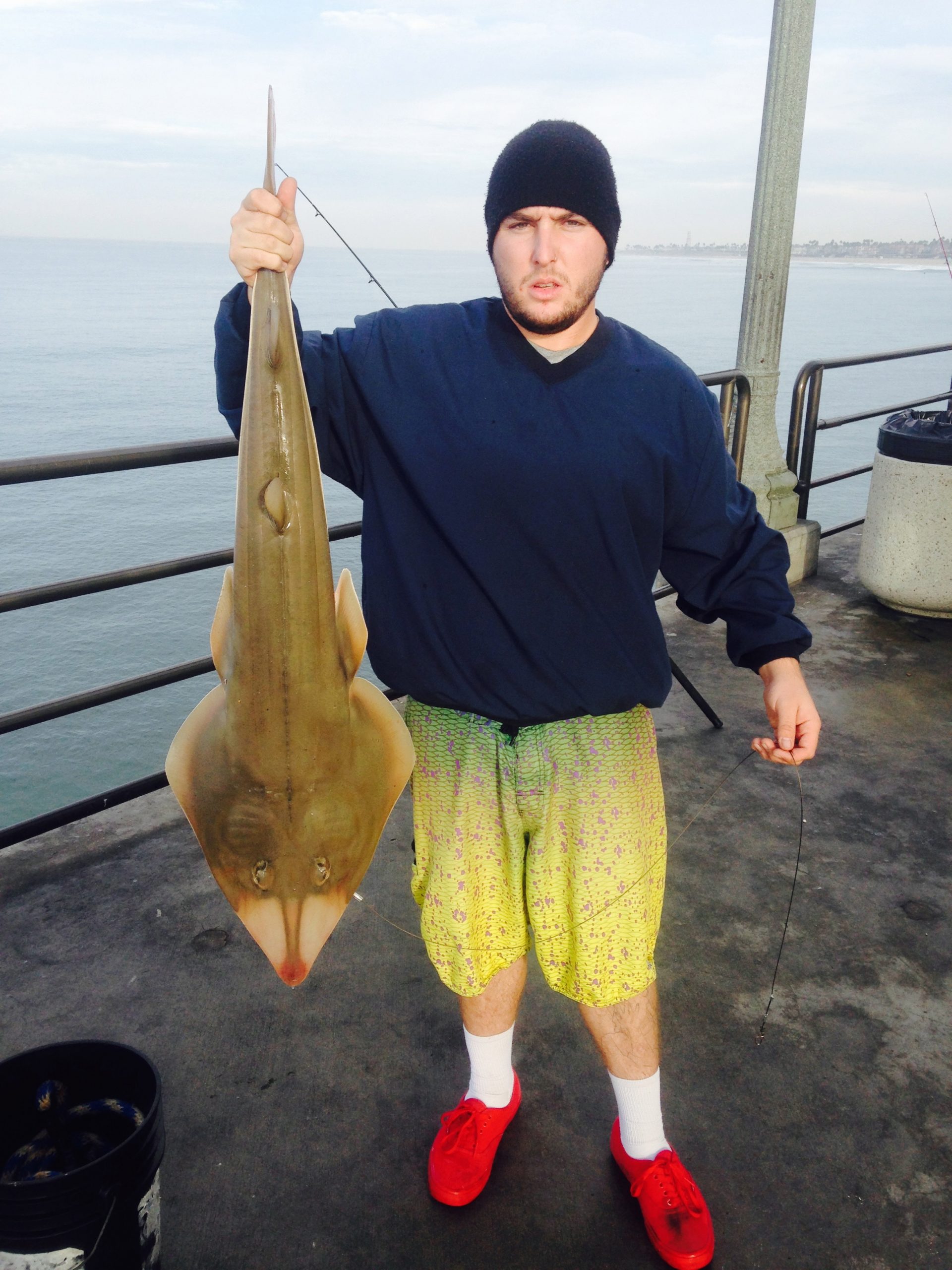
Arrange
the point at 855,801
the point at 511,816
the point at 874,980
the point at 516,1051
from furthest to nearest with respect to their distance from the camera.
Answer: the point at 855,801
the point at 874,980
the point at 516,1051
the point at 511,816

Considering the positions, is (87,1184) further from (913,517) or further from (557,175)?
(913,517)

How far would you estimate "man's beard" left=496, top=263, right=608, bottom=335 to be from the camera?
1739 mm

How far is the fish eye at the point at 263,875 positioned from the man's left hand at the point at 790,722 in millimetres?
991

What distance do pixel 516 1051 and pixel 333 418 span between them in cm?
163

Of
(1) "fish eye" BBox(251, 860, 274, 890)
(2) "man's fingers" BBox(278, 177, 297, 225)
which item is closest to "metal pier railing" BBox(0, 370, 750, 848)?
(2) "man's fingers" BBox(278, 177, 297, 225)

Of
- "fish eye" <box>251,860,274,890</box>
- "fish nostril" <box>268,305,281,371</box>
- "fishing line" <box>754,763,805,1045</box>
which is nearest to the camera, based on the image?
"fish nostril" <box>268,305,281,371</box>

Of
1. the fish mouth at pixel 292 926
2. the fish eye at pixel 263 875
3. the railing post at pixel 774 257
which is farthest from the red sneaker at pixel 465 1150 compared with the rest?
the railing post at pixel 774 257

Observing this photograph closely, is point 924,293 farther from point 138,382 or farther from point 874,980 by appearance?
point 874,980

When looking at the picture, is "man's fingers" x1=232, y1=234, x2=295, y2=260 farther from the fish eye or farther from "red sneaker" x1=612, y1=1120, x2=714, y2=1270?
"red sneaker" x1=612, y1=1120, x2=714, y2=1270

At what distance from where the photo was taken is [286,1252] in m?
1.82

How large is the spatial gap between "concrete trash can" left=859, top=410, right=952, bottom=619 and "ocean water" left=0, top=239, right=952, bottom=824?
255 centimetres

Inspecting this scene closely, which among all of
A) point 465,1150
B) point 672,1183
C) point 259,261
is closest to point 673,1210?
point 672,1183

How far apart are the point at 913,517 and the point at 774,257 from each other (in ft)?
5.59

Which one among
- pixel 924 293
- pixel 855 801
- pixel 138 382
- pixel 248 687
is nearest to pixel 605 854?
pixel 248 687
